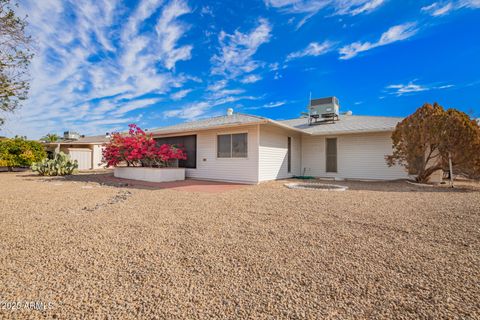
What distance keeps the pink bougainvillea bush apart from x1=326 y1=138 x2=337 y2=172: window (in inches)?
296

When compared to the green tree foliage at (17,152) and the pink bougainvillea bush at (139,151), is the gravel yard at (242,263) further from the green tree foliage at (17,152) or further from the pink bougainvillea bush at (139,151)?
the green tree foliage at (17,152)

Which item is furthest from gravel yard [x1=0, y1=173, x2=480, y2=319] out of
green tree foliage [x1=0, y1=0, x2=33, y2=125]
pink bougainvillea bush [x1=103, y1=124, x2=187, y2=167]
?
pink bougainvillea bush [x1=103, y1=124, x2=187, y2=167]

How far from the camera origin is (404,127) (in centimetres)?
865

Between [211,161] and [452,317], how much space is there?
9.43 m

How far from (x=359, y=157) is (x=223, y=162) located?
21.9 ft

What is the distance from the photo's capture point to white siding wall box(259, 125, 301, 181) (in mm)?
9383

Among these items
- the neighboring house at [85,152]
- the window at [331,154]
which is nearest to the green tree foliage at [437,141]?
the window at [331,154]

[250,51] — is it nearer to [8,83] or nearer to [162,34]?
[162,34]

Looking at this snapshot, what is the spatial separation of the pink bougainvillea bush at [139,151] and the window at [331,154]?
7.51 metres

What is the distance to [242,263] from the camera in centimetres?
238

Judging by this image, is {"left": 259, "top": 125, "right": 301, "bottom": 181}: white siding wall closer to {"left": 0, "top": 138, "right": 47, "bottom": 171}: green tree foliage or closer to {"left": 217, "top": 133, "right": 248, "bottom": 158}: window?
{"left": 217, "top": 133, "right": 248, "bottom": 158}: window

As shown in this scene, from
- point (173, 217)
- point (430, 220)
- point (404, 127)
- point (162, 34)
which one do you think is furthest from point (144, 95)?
point (430, 220)

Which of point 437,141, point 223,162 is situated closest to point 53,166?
point 223,162

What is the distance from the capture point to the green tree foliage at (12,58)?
5148 mm
